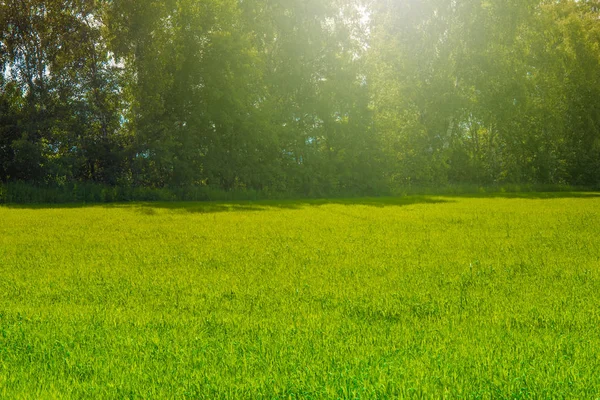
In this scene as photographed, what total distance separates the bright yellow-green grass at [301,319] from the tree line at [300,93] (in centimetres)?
1609

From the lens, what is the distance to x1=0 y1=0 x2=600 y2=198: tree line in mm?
23938

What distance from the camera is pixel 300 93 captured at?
2873 centimetres

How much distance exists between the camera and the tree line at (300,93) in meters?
23.9

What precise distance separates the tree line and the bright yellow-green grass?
16085 mm

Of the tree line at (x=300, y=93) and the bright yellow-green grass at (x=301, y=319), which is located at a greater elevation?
the tree line at (x=300, y=93)

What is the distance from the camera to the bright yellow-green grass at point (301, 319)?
10.4 ft

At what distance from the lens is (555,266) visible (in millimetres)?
6668

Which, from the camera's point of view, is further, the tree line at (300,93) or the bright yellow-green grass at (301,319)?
the tree line at (300,93)

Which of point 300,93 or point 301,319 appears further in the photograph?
point 300,93

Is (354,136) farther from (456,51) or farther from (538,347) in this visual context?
(538,347)

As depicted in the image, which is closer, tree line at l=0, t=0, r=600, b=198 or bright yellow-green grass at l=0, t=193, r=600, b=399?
bright yellow-green grass at l=0, t=193, r=600, b=399

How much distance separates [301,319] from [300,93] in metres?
25.2

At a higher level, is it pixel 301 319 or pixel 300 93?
pixel 300 93

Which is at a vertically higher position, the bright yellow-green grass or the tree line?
the tree line
